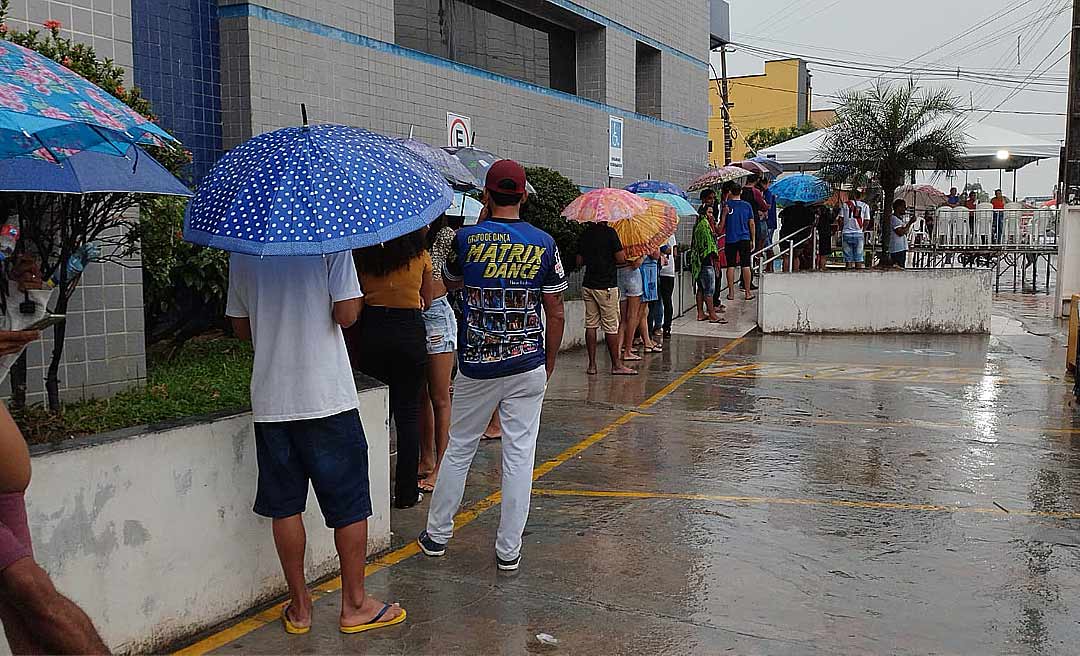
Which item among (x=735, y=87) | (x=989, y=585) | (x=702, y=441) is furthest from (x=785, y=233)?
(x=735, y=87)

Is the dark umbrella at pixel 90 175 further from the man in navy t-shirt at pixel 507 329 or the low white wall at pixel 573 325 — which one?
the low white wall at pixel 573 325

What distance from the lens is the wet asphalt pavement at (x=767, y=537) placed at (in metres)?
4.50

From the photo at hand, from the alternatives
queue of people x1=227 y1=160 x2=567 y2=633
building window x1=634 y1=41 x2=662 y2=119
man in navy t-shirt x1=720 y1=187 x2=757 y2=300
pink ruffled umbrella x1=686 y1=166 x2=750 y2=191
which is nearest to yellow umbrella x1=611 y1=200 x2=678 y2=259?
queue of people x1=227 y1=160 x2=567 y2=633

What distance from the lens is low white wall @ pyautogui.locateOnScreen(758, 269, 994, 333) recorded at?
49.8ft

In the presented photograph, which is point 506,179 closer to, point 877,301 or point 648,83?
point 877,301

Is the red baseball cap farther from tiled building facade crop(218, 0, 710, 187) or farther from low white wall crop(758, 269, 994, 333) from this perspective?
low white wall crop(758, 269, 994, 333)

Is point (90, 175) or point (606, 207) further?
point (606, 207)

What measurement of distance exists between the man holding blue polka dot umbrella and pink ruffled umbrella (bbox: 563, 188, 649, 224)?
6.00 m

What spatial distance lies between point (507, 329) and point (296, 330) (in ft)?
3.88

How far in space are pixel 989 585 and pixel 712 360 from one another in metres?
7.72

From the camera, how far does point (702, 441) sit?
830cm

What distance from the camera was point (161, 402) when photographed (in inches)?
195

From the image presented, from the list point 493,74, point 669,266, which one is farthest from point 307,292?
point 493,74

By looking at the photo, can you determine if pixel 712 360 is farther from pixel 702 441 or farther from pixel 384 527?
pixel 384 527
